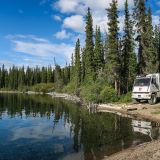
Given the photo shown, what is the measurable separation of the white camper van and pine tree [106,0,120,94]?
1249 centimetres

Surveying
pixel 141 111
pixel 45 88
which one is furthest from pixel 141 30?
pixel 45 88

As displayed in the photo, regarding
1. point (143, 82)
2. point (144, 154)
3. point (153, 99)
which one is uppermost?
point (143, 82)

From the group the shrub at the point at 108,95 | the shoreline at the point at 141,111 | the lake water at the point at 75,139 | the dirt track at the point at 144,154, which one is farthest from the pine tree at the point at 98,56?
the dirt track at the point at 144,154

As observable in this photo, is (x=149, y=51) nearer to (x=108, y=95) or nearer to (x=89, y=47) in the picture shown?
(x=108, y=95)

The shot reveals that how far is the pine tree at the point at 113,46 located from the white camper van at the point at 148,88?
41.0 feet

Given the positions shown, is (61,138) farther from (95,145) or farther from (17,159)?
(17,159)

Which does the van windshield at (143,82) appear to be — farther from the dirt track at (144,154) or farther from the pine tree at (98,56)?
the pine tree at (98,56)

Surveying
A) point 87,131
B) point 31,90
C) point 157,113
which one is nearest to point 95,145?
point 87,131

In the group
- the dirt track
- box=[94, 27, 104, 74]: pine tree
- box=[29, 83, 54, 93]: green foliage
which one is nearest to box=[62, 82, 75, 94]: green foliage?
box=[94, 27, 104, 74]: pine tree

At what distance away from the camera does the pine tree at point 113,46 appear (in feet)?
169

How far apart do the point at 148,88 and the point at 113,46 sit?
15.6 metres

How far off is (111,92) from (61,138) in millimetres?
25344

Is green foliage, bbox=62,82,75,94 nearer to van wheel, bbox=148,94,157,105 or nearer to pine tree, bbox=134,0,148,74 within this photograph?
pine tree, bbox=134,0,148,74

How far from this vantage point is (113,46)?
51344mm
